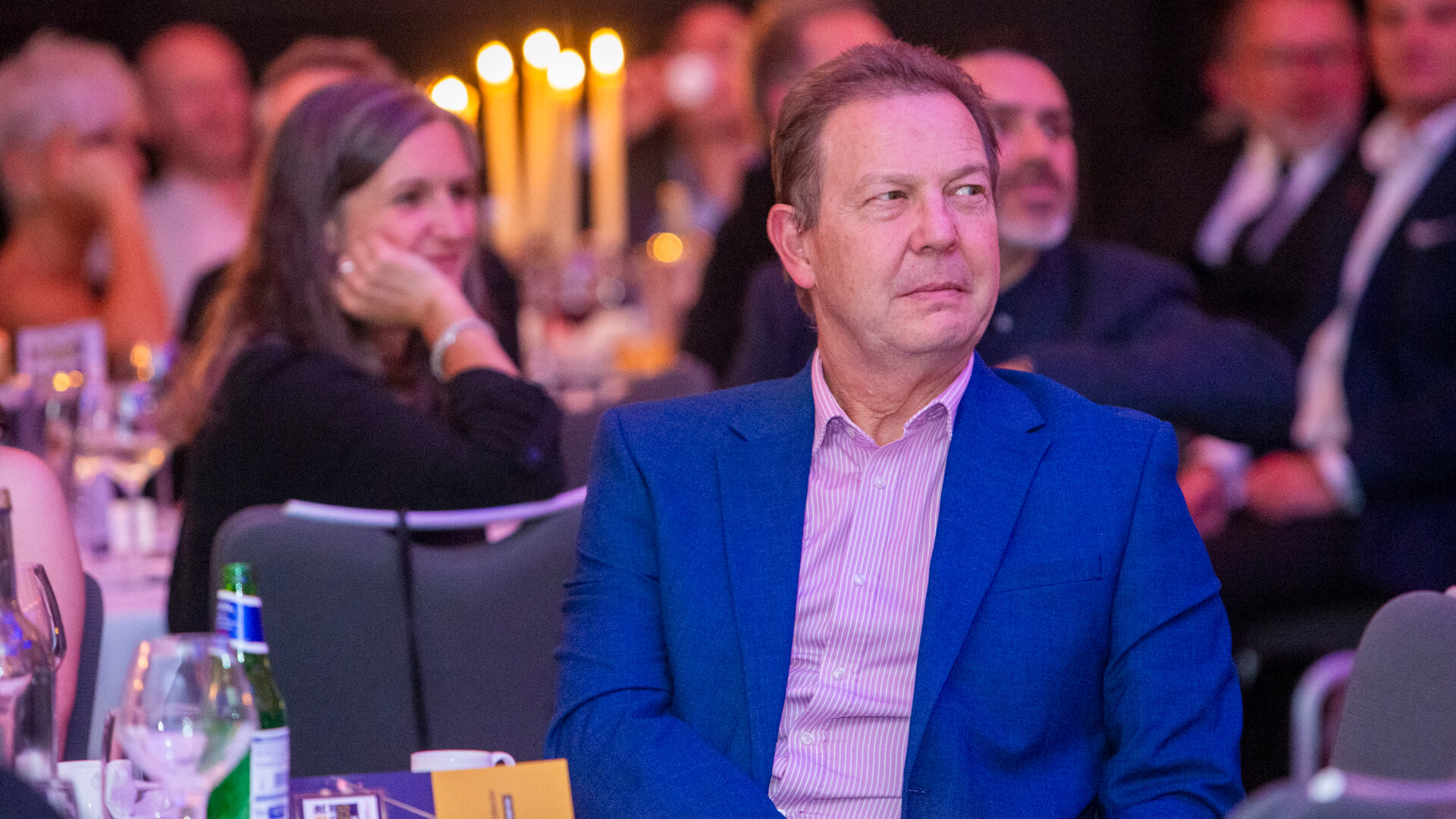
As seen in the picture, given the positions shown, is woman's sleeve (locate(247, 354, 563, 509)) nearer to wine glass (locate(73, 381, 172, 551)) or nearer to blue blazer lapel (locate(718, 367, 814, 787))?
blue blazer lapel (locate(718, 367, 814, 787))

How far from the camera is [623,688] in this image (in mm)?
1751

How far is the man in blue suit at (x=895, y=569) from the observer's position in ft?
5.45

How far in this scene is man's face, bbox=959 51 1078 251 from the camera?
2.69m

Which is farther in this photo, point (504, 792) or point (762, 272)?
point (762, 272)

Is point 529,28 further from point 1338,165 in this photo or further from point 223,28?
point 1338,165

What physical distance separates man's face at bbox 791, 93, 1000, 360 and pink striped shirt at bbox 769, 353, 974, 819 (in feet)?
0.35

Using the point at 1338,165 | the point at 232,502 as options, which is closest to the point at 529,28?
the point at 1338,165

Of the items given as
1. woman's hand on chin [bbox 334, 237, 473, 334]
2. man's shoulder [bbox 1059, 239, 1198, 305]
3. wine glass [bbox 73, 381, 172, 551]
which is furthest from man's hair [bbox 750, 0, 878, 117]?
wine glass [bbox 73, 381, 172, 551]

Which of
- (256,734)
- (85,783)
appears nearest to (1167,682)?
(256,734)

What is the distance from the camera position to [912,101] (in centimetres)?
181

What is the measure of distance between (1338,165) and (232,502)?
394 centimetres

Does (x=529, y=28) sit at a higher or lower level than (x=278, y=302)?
higher

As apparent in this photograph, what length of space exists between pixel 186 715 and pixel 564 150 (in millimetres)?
5389

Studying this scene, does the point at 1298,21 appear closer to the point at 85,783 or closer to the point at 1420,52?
the point at 1420,52
